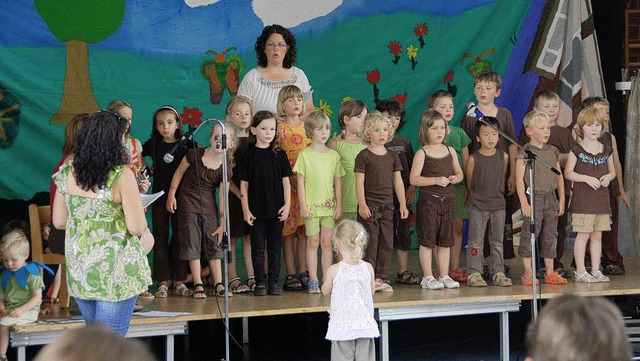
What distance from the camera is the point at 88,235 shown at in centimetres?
482

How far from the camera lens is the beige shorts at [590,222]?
7555 mm

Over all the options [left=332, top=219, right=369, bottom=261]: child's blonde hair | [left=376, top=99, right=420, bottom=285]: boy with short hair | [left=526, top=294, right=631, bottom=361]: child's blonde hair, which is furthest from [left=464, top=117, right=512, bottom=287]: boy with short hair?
[left=526, top=294, right=631, bottom=361]: child's blonde hair

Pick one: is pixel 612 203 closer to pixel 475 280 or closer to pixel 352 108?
pixel 475 280

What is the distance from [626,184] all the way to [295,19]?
11.4 feet

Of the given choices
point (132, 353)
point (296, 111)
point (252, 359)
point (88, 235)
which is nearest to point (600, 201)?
point (296, 111)

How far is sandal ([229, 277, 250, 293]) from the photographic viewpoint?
718 cm

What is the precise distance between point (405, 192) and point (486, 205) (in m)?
0.70

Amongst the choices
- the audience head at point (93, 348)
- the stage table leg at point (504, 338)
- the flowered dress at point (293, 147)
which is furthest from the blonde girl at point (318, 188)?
the audience head at point (93, 348)

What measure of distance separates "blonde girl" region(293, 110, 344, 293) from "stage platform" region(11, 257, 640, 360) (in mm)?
339

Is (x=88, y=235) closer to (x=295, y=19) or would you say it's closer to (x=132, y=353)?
(x=132, y=353)

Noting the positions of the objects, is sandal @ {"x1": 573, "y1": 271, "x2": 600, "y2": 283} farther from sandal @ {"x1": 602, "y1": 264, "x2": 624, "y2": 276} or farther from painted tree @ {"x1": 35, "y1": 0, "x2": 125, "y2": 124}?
painted tree @ {"x1": 35, "y1": 0, "x2": 125, "y2": 124}

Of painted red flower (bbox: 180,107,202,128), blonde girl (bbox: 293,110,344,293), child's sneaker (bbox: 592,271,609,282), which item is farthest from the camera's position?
painted red flower (bbox: 180,107,202,128)

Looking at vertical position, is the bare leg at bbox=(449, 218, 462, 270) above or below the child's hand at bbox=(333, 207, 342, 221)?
below

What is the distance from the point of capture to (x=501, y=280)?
7.41m
